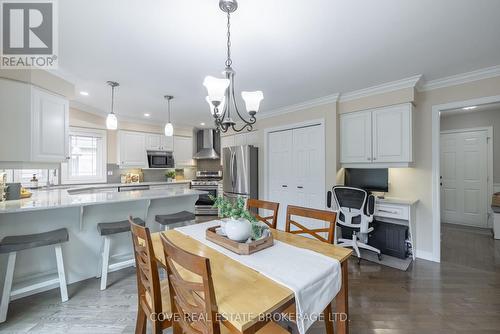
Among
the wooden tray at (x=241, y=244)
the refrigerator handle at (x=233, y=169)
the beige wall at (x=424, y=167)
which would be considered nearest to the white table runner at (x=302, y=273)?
the wooden tray at (x=241, y=244)

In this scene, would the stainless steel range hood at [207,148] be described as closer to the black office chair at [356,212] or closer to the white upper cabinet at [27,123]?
the white upper cabinet at [27,123]

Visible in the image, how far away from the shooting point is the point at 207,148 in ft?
20.4

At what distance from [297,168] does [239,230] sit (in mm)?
2765

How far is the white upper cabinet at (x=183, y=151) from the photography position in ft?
19.6

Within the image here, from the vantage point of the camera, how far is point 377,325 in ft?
5.90

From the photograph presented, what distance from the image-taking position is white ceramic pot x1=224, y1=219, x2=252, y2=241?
58.6 inches

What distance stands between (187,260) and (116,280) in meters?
2.24

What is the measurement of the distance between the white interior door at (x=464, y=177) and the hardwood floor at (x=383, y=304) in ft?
7.31

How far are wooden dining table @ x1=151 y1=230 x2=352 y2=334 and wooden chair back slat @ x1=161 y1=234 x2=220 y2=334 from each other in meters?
0.06

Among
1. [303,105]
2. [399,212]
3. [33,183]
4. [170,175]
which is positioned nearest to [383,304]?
[399,212]

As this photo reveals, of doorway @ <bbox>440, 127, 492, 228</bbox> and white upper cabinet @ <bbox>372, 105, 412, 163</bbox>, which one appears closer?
white upper cabinet @ <bbox>372, 105, 412, 163</bbox>

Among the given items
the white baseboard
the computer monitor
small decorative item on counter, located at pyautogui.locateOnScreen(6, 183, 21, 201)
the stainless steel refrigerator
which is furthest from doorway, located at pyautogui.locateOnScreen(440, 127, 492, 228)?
small decorative item on counter, located at pyautogui.locateOnScreen(6, 183, 21, 201)

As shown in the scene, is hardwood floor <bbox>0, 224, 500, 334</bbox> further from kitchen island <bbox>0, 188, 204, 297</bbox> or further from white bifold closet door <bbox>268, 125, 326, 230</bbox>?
white bifold closet door <bbox>268, 125, 326, 230</bbox>

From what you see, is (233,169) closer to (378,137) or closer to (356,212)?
(356,212)
